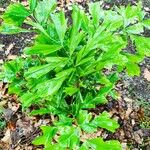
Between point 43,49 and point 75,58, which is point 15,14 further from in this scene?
point 75,58

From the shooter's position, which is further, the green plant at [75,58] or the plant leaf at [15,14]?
the plant leaf at [15,14]

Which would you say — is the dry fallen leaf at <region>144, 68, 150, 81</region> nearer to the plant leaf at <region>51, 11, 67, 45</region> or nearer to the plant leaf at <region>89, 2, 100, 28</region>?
the plant leaf at <region>89, 2, 100, 28</region>

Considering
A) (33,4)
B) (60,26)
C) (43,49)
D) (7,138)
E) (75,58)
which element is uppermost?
(33,4)

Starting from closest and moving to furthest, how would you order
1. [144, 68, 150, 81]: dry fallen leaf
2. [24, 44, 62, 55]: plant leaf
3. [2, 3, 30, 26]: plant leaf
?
[24, 44, 62, 55]: plant leaf
[2, 3, 30, 26]: plant leaf
[144, 68, 150, 81]: dry fallen leaf

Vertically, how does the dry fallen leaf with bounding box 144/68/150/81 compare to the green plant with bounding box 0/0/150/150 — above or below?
below

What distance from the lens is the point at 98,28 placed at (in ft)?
8.70

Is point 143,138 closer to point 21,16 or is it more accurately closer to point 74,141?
point 74,141

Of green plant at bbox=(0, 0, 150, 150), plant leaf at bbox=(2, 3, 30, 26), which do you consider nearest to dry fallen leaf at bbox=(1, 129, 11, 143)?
green plant at bbox=(0, 0, 150, 150)

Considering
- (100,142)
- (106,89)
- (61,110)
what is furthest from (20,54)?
(100,142)

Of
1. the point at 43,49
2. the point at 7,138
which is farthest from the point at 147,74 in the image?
the point at 43,49

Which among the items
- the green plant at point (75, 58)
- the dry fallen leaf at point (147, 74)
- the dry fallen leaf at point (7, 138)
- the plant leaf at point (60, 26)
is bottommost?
the dry fallen leaf at point (7, 138)

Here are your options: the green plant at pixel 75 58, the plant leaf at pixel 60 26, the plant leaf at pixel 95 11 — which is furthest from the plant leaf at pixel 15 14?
the plant leaf at pixel 95 11

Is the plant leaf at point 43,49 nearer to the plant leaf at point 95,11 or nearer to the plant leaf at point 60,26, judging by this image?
the plant leaf at point 60,26

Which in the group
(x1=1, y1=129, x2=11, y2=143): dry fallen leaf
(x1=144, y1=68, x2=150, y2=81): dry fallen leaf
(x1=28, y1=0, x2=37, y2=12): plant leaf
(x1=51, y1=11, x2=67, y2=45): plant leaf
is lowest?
(x1=1, y1=129, x2=11, y2=143): dry fallen leaf
